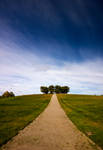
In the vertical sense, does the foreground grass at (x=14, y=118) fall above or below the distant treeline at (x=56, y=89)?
below

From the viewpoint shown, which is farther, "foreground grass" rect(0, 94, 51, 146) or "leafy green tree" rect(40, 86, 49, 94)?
"leafy green tree" rect(40, 86, 49, 94)

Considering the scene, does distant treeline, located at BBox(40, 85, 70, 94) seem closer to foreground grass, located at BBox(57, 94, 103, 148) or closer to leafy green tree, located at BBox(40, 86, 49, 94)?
leafy green tree, located at BBox(40, 86, 49, 94)

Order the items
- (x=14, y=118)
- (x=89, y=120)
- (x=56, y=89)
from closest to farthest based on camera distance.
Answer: (x=89, y=120), (x=14, y=118), (x=56, y=89)

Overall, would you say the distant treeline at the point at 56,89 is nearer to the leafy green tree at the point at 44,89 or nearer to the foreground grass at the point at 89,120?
the leafy green tree at the point at 44,89

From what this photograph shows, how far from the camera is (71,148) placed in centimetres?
449

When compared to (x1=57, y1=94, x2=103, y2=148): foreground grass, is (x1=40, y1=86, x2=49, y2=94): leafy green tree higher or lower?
higher

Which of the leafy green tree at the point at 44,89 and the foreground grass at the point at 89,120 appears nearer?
the foreground grass at the point at 89,120

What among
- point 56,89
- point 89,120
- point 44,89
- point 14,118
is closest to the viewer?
point 89,120

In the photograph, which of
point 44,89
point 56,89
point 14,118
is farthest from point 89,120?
point 56,89

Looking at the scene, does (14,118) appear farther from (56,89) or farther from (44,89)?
(56,89)

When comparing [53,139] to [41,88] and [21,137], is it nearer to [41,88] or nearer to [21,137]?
[21,137]

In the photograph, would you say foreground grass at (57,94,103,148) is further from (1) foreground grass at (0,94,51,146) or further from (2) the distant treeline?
(2) the distant treeline

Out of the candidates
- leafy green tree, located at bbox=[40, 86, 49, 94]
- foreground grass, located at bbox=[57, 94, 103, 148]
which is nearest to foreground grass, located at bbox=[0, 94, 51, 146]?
foreground grass, located at bbox=[57, 94, 103, 148]

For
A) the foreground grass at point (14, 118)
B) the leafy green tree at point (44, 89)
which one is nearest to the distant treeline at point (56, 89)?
the leafy green tree at point (44, 89)
